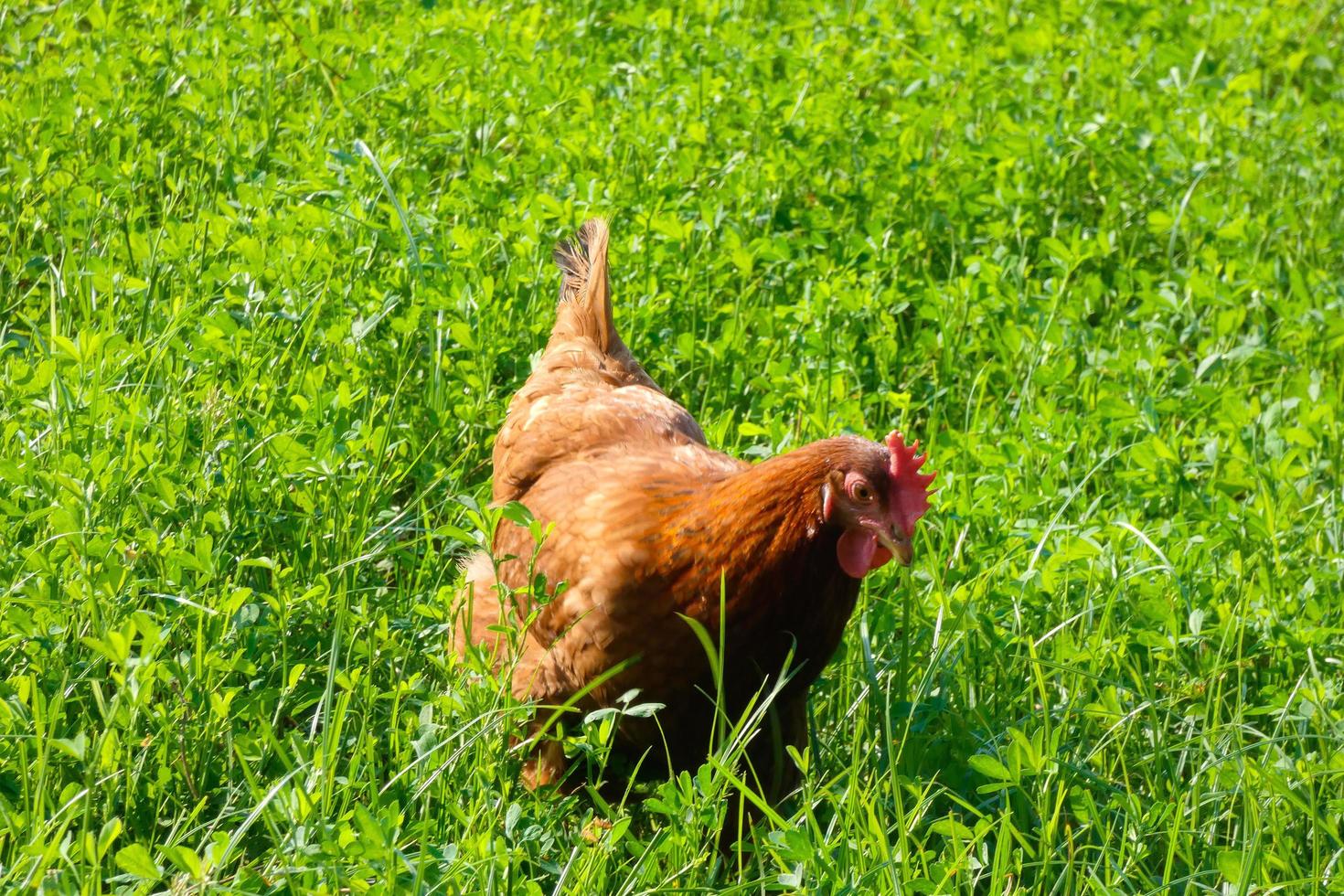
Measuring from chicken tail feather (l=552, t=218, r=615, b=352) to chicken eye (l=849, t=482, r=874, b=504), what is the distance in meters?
1.35

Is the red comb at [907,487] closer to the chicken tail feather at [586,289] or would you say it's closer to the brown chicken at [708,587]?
the brown chicken at [708,587]

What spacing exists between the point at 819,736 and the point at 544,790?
0.75m

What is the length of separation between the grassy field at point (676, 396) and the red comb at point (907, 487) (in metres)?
0.50

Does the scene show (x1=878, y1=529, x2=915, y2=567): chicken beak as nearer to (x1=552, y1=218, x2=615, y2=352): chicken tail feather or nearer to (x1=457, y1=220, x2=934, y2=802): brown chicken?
(x1=457, y1=220, x2=934, y2=802): brown chicken

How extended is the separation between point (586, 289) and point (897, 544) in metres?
1.59

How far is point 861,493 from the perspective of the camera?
A: 10.2 feet

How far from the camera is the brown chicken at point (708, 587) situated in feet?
10.2

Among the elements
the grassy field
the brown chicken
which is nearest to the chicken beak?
the brown chicken

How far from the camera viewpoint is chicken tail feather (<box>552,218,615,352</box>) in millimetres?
4234

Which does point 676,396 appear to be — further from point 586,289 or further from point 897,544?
point 897,544

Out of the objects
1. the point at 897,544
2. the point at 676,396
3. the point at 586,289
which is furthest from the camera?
the point at 676,396

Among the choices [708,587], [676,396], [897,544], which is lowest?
[676,396]

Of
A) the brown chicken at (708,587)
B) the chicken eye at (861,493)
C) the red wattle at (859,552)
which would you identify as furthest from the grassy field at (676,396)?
the chicken eye at (861,493)

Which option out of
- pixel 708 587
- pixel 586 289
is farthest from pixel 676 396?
pixel 708 587
